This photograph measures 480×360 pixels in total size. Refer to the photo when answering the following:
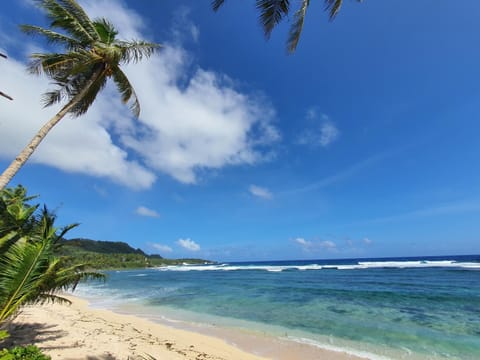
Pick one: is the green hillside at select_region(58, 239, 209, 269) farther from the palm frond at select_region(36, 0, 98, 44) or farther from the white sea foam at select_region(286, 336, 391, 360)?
the palm frond at select_region(36, 0, 98, 44)

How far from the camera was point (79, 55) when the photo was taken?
21.9 feet

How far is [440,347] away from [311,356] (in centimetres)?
412

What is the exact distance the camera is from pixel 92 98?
25.9 feet

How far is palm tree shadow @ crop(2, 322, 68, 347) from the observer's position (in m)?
7.27

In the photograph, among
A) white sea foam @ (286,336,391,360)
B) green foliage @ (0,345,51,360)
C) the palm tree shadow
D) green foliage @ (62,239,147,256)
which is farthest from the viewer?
green foliage @ (62,239,147,256)

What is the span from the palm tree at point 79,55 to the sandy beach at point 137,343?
216 inches

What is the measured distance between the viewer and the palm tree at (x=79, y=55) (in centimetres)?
669

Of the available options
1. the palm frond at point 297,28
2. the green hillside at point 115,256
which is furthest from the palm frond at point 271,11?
the green hillside at point 115,256

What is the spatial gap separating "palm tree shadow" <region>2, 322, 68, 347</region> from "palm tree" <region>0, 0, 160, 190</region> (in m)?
5.52

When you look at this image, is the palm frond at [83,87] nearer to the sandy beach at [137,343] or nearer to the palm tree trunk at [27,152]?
the palm tree trunk at [27,152]

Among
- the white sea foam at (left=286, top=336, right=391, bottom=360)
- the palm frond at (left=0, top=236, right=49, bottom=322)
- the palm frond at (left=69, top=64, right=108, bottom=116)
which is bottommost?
the white sea foam at (left=286, top=336, right=391, bottom=360)

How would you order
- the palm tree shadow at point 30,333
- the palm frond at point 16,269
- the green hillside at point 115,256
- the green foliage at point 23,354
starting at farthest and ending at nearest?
the green hillside at point 115,256 < the palm tree shadow at point 30,333 < the palm frond at point 16,269 < the green foliage at point 23,354

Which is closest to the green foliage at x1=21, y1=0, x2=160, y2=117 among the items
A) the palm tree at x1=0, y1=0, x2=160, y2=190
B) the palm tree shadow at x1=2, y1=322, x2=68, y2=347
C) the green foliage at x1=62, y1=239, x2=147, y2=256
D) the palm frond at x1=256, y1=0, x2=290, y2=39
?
the palm tree at x1=0, y1=0, x2=160, y2=190

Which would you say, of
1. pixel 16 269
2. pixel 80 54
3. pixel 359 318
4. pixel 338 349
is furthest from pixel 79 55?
pixel 359 318
